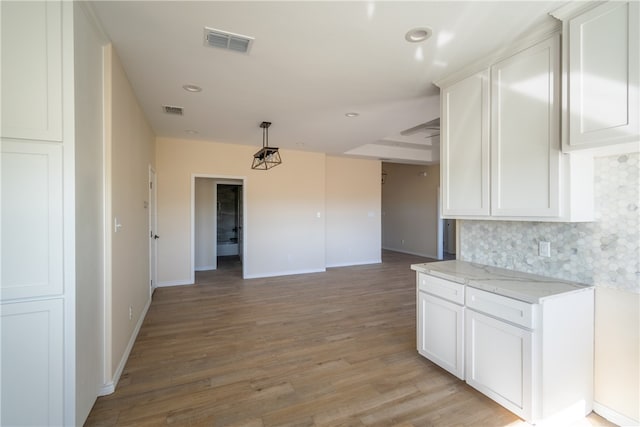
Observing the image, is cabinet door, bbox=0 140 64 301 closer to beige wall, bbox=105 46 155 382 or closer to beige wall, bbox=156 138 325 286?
beige wall, bbox=105 46 155 382

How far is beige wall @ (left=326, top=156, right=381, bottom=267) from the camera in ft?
23.3

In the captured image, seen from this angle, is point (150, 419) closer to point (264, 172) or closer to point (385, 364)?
point (385, 364)

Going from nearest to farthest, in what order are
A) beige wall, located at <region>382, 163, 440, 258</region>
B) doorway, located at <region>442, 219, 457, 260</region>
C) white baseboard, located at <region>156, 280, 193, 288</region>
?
white baseboard, located at <region>156, 280, 193, 288</region> → beige wall, located at <region>382, 163, 440, 258</region> → doorway, located at <region>442, 219, 457, 260</region>

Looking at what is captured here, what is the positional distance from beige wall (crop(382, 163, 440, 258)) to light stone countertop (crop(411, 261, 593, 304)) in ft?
19.3

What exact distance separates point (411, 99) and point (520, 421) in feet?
9.90

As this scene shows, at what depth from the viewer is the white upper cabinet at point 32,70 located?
1464mm

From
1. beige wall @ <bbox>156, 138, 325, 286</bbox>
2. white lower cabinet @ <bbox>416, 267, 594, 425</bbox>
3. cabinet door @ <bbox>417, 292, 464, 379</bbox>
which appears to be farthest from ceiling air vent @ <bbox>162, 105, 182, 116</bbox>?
white lower cabinet @ <bbox>416, 267, 594, 425</bbox>

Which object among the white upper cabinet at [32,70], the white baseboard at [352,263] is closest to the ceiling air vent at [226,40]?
the white upper cabinet at [32,70]

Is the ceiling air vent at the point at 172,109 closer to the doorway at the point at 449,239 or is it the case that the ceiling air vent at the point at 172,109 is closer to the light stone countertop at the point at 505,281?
the light stone countertop at the point at 505,281

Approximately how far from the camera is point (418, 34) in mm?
2031

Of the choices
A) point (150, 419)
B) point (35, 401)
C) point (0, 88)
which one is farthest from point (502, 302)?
point (0, 88)

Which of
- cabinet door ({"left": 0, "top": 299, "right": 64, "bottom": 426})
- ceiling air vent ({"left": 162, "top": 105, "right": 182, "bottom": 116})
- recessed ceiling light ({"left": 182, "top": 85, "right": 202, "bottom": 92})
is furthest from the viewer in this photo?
ceiling air vent ({"left": 162, "top": 105, "right": 182, "bottom": 116})

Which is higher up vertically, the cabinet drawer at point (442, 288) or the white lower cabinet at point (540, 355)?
the cabinet drawer at point (442, 288)

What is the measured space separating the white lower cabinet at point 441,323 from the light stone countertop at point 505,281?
82mm
